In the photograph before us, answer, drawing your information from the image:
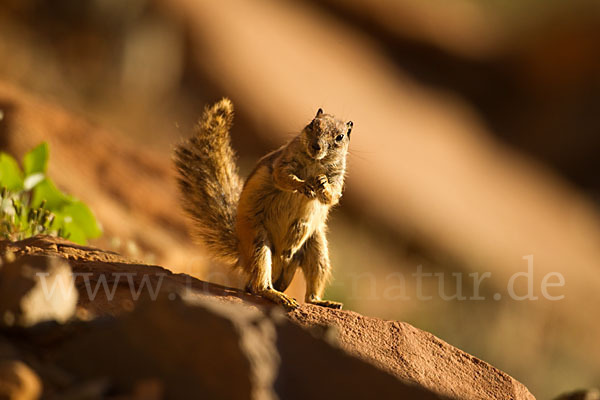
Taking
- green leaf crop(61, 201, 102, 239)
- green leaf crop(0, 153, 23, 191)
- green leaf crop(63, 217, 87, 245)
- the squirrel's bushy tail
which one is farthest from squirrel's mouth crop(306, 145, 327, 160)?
green leaf crop(0, 153, 23, 191)

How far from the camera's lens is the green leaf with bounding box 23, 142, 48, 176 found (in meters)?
5.66

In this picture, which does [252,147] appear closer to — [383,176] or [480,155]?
[383,176]

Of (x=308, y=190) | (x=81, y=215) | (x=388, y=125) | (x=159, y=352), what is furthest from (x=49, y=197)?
(x=388, y=125)

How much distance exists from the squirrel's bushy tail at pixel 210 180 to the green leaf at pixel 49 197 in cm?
97

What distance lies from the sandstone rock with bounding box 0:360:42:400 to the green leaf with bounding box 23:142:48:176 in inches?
133

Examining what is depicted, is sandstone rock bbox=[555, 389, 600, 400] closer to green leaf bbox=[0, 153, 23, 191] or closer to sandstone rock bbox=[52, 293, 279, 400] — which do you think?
sandstone rock bbox=[52, 293, 279, 400]

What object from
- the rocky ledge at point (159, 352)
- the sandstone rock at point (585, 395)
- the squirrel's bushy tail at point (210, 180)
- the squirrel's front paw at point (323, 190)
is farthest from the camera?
the squirrel's bushy tail at point (210, 180)

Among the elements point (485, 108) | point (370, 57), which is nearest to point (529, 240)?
point (485, 108)

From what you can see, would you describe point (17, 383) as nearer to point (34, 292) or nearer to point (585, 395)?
point (34, 292)

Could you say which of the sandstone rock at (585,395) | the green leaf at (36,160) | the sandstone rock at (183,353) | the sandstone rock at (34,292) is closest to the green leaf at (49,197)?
the green leaf at (36,160)

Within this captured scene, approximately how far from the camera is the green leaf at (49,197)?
559cm

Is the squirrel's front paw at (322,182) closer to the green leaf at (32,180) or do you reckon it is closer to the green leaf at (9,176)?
the green leaf at (32,180)

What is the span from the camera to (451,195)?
60.1 feet

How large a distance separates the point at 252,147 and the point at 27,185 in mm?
10134
